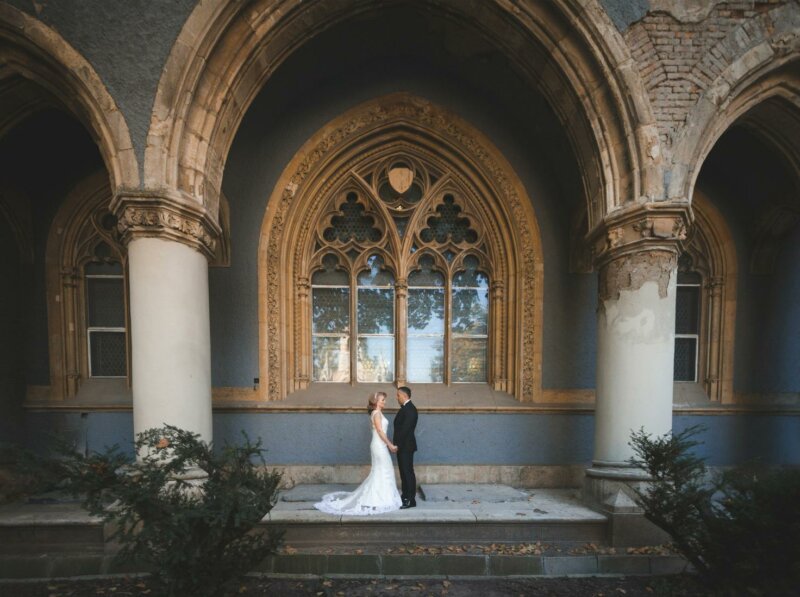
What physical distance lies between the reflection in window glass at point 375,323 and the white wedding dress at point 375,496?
153cm

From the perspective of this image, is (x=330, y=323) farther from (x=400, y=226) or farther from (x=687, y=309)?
(x=687, y=309)

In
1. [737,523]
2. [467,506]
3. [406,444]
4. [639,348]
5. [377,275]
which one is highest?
[377,275]

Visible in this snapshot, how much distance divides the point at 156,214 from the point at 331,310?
2.94 m

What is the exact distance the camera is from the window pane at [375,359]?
6152 mm

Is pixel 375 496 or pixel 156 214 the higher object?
pixel 156 214

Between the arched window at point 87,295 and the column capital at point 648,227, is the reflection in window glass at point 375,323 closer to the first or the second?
the column capital at point 648,227

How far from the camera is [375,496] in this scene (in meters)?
4.52

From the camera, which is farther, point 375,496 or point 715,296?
point 715,296

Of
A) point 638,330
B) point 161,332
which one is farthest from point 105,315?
point 638,330

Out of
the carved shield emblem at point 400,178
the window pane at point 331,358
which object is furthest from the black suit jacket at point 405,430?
the carved shield emblem at point 400,178

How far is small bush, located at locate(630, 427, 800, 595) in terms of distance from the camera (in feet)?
8.47

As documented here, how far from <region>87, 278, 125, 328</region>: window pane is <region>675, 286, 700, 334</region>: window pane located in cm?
927

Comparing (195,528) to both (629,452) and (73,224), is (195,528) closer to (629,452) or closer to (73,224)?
(629,452)

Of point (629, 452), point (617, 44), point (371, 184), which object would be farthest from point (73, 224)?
point (629, 452)
